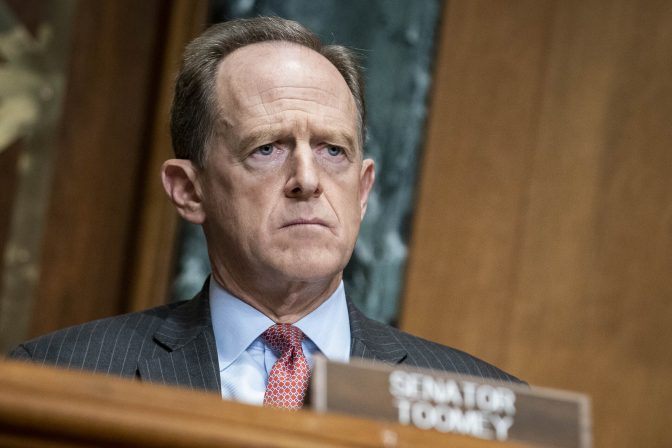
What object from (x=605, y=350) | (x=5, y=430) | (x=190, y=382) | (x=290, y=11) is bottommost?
(x=605, y=350)

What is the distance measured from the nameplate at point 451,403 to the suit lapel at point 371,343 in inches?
31.7

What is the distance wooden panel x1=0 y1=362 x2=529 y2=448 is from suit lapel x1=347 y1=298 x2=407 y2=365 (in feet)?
3.25

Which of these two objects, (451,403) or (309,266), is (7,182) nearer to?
(309,266)

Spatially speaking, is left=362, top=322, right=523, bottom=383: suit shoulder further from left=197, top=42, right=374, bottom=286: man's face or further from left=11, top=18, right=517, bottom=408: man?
left=197, top=42, right=374, bottom=286: man's face

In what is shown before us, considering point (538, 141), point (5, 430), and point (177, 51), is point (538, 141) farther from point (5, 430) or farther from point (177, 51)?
point (5, 430)

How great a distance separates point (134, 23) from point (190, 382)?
1807 millimetres

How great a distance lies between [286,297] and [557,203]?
1568mm

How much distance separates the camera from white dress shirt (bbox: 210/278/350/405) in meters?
1.76

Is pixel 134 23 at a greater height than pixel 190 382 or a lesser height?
greater

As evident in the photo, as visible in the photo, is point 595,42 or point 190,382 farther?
point 595,42

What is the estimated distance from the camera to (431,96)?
10.8 feet

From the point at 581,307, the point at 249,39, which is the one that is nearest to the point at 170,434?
the point at 249,39

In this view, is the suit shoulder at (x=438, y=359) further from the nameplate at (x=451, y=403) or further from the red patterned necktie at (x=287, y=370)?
the nameplate at (x=451, y=403)

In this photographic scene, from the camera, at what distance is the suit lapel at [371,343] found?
190 cm
